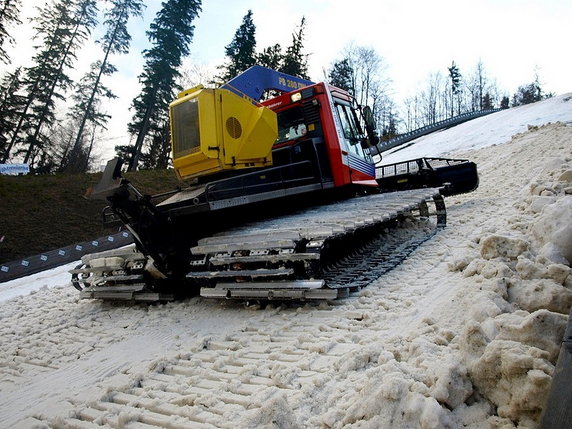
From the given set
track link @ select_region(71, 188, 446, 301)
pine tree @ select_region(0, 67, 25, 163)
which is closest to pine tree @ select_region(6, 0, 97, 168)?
pine tree @ select_region(0, 67, 25, 163)

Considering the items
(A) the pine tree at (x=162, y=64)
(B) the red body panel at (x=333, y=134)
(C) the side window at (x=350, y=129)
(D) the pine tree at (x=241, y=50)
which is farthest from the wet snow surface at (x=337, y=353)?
(D) the pine tree at (x=241, y=50)

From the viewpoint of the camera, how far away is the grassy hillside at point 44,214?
605 inches

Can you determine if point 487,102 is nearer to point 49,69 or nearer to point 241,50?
point 241,50

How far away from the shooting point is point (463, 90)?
63.4 metres

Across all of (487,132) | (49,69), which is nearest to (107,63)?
(49,69)

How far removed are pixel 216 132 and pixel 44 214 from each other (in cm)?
1514

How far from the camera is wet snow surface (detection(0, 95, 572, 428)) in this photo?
77.3 inches

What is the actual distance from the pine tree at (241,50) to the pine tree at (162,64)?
4.27 metres

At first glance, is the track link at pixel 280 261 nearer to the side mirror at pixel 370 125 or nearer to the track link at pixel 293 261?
the track link at pixel 293 261

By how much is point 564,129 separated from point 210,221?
1617 cm

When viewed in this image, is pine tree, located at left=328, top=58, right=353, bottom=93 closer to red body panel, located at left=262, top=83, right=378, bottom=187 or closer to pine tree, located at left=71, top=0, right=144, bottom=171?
pine tree, located at left=71, top=0, right=144, bottom=171

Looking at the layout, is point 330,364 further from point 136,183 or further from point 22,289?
point 136,183

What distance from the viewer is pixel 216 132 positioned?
→ 5.16 m

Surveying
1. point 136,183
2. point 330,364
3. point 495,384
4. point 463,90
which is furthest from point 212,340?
point 463,90
